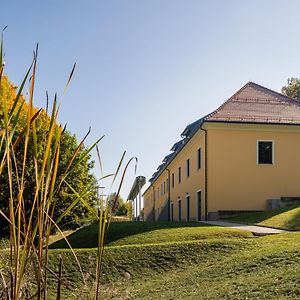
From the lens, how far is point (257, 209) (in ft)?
70.0

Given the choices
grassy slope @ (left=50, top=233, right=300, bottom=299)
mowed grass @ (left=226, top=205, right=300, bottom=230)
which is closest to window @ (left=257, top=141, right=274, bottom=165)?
mowed grass @ (left=226, top=205, right=300, bottom=230)

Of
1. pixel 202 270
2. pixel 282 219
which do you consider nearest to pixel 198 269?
pixel 202 270

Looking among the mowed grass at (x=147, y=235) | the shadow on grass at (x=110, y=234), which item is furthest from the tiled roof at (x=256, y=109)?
the mowed grass at (x=147, y=235)

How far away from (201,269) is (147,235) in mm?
4653

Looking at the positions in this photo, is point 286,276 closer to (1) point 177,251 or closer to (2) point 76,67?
(1) point 177,251

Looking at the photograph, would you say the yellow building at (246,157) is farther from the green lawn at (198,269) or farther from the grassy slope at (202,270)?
the grassy slope at (202,270)

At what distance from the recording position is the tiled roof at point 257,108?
2175 cm

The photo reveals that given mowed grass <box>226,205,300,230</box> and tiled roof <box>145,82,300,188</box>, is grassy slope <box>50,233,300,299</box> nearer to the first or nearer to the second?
mowed grass <box>226,205,300,230</box>

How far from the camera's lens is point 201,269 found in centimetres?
876

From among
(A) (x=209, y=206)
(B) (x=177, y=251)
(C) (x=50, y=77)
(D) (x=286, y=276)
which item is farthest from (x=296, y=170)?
(C) (x=50, y=77)

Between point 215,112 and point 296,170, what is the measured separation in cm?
454

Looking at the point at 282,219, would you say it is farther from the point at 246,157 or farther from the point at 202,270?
the point at 202,270

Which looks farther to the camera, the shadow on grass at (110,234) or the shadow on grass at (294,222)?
the shadow on grass at (294,222)

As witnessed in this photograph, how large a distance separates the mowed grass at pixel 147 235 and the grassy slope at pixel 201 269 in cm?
10
